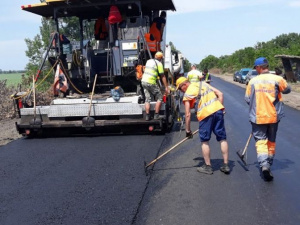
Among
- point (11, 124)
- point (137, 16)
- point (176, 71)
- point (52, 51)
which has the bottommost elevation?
point (11, 124)

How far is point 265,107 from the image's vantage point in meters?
5.13

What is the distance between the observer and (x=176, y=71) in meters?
12.6

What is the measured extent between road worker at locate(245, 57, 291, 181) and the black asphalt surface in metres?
0.37

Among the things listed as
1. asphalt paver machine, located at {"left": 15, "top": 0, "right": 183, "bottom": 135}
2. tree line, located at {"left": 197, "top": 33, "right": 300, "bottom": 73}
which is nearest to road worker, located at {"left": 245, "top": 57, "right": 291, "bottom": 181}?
asphalt paver machine, located at {"left": 15, "top": 0, "right": 183, "bottom": 135}

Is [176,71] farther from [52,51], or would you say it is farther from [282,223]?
[282,223]

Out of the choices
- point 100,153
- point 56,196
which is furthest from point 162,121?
point 56,196

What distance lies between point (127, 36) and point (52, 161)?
391 centimetres

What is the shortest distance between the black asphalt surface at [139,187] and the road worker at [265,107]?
37 centimetres

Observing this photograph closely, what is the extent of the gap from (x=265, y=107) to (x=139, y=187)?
2.00 m

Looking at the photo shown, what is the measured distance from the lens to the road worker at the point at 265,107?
16.8 feet

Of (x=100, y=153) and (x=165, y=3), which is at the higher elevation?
(x=165, y=3)

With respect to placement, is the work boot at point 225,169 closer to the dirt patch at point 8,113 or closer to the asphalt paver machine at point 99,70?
the asphalt paver machine at point 99,70

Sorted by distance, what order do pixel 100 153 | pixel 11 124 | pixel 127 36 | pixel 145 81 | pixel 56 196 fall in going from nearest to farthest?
1. pixel 56 196
2. pixel 100 153
3. pixel 145 81
4. pixel 127 36
5. pixel 11 124

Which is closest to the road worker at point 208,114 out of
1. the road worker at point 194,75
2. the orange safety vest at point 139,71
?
the road worker at point 194,75
